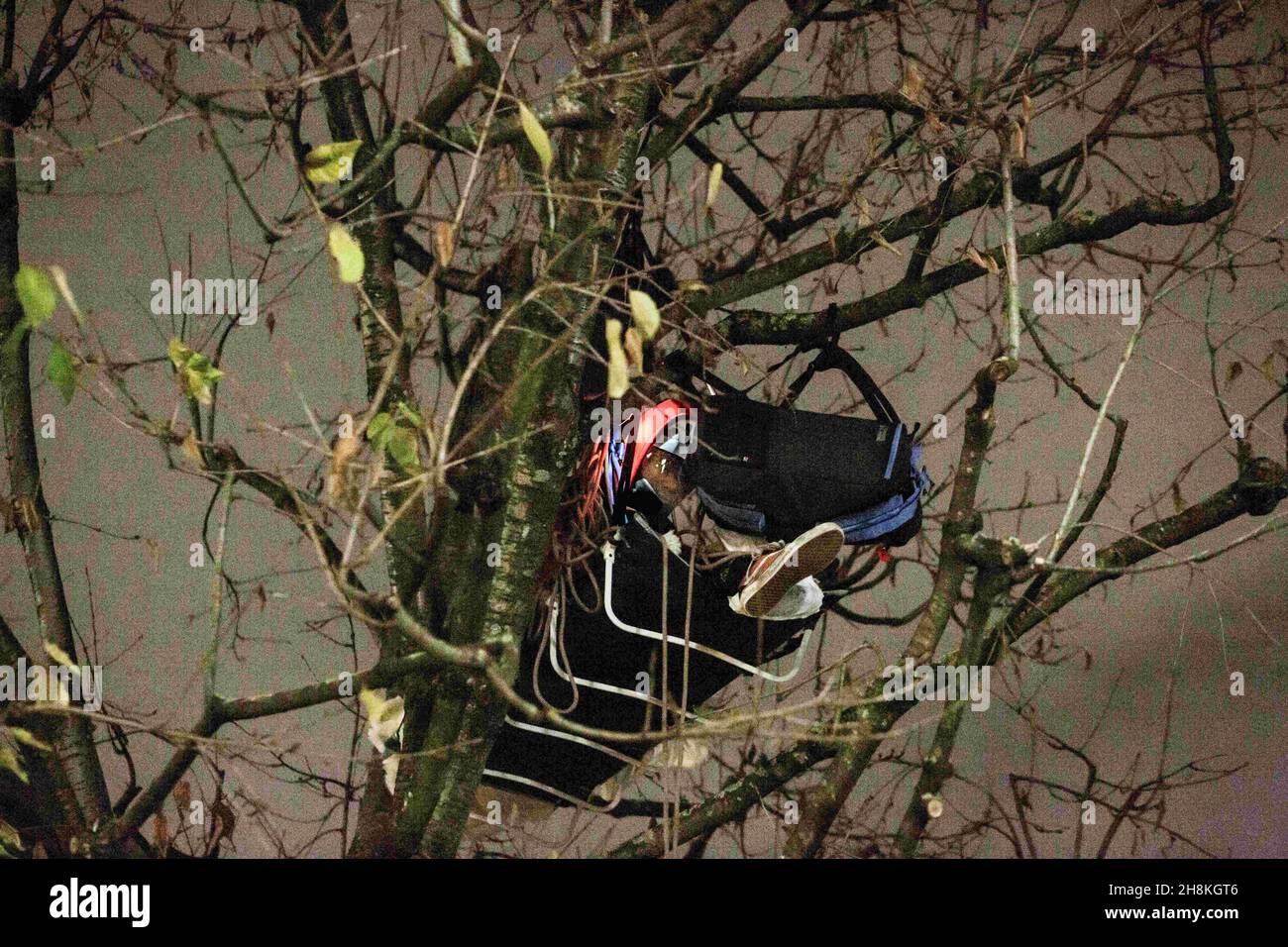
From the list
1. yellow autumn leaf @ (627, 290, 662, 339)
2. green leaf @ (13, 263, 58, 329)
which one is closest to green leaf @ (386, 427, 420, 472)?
yellow autumn leaf @ (627, 290, 662, 339)

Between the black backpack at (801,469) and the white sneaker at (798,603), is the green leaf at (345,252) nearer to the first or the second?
the black backpack at (801,469)

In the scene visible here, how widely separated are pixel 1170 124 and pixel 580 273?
293 centimetres

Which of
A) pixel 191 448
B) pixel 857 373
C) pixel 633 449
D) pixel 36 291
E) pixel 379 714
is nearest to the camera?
pixel 36 291

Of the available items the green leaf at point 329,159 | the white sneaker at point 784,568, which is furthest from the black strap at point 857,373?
the green leaf at point 329,159

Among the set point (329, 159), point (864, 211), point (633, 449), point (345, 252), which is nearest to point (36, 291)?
point (345, 252)

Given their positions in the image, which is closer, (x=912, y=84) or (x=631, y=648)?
(x=631, y=648)

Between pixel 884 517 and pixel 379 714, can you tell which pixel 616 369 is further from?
pixel 884 517

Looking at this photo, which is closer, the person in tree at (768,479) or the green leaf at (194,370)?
the green leaf at (194,370)

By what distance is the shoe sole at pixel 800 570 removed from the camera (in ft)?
9.11

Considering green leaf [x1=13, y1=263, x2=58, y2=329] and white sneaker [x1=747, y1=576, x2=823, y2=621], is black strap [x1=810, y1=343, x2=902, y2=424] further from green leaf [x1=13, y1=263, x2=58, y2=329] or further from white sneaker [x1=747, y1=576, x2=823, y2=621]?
green leaf [x1=13, y1=263, x2=58, y2=329]

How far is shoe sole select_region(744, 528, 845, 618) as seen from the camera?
2777 mm

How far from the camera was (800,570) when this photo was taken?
279cm

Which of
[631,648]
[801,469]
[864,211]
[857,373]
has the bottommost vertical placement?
[631,648]

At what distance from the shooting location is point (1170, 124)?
496cm
